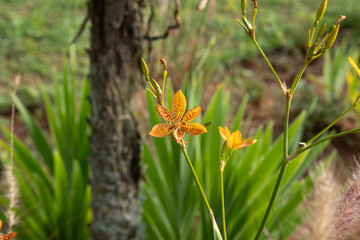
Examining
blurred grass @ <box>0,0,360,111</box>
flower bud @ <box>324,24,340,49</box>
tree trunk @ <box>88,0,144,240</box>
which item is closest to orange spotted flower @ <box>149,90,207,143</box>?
flower bud @ <box>324,24,340,49</box>

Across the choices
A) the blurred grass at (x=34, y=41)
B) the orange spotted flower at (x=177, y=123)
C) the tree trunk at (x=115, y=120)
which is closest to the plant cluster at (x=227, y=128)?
the orange spotted flower at (x=177, y=123)

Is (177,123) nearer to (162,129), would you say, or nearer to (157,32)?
(162,129)

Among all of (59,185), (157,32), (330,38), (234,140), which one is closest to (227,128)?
(234,140)

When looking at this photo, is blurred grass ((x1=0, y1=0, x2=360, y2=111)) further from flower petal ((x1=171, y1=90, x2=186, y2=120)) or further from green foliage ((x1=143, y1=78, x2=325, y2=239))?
flower petal ((x1=171, y1=90, x2=186, y2=120))

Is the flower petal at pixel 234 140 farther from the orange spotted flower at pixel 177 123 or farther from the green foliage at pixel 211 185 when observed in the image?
the green foliage at pixel 211 185

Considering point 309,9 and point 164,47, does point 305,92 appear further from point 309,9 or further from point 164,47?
point 309,9
